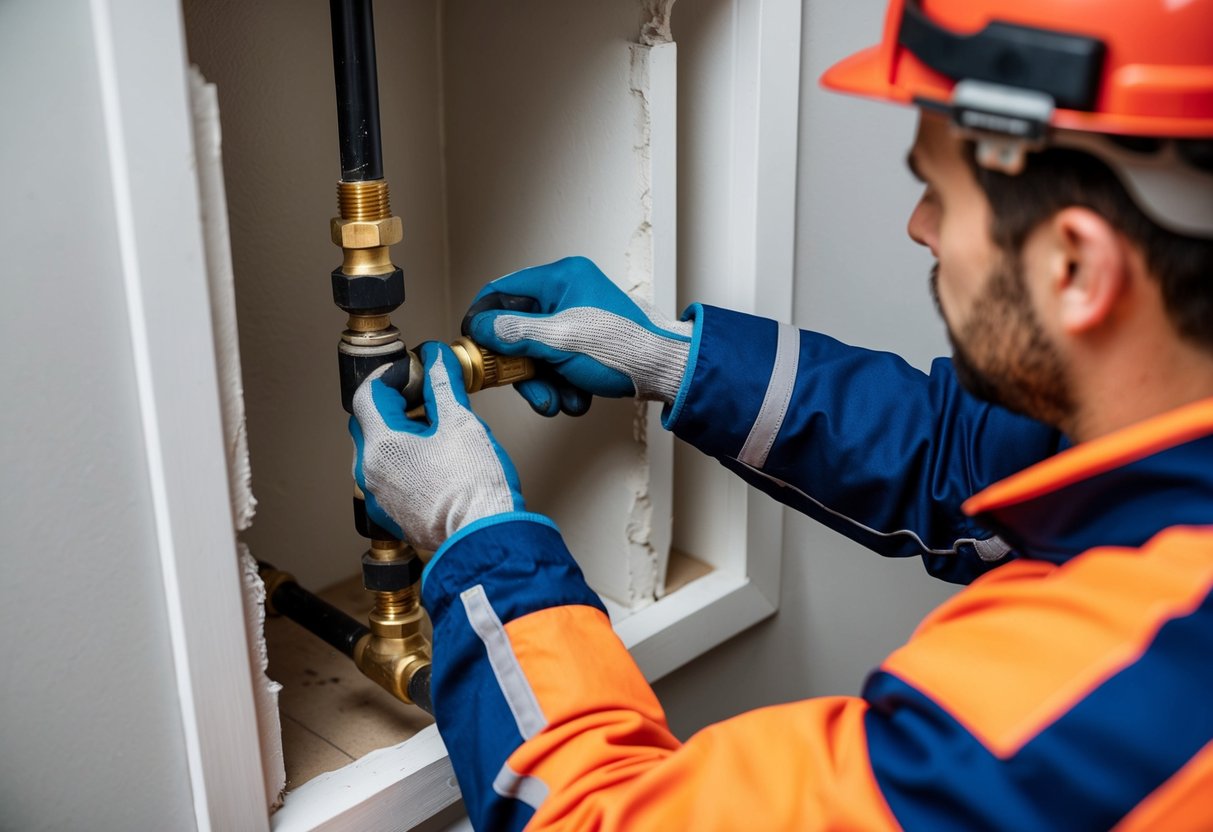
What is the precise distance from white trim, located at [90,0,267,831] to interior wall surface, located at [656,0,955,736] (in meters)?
0.45

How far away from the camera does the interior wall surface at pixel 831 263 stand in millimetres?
925

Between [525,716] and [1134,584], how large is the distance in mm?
317

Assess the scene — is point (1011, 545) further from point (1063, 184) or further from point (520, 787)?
point (520, 787)

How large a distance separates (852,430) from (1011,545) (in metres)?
0.24

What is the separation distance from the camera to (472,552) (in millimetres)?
666

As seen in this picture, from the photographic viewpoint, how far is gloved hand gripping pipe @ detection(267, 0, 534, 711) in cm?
74

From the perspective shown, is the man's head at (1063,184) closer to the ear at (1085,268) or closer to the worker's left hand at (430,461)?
the ear at (1085,268)

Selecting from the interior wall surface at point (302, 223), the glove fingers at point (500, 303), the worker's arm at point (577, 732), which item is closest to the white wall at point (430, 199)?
the interior wall surface at point (302, 223)

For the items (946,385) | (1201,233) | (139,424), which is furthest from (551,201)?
(1201,233)

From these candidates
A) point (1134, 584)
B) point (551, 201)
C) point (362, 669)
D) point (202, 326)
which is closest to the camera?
point (1134, 584)

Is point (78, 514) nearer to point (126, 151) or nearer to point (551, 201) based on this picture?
point (126, 151)

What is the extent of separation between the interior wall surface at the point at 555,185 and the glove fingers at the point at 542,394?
0.38 feet

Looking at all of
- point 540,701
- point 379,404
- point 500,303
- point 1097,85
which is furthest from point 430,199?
point 1097,85

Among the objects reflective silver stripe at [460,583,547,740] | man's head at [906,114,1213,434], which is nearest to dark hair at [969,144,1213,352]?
man's head at [906,114,1213,434]
